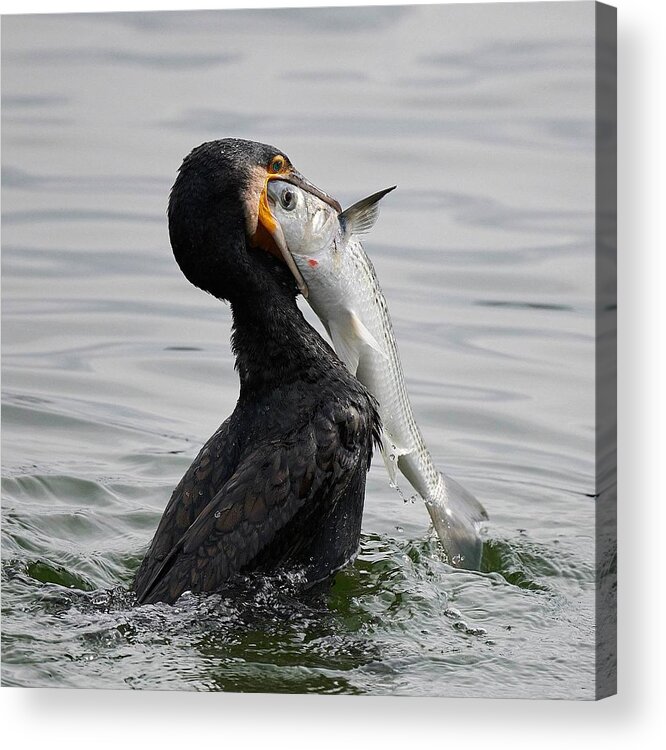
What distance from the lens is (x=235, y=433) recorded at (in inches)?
153

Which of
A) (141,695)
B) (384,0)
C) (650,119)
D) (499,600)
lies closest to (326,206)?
(384,0)

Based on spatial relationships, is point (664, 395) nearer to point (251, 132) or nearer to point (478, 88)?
point (478, 88)

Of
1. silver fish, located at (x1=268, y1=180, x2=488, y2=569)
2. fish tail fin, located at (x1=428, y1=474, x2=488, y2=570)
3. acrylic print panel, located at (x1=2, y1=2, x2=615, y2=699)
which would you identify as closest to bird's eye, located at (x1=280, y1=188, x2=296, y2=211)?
silver fish, located at (x1=268, y1=180, x2=488, y2=569)

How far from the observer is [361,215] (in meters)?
3.82

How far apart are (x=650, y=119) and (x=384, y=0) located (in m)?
0.70

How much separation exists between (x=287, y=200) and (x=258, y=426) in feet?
1.75

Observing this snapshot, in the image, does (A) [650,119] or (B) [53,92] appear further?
A: (B) [53,92]

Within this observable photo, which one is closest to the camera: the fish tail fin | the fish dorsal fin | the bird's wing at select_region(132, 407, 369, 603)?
the bird's wing at select_region(132, 407, 369, 603)

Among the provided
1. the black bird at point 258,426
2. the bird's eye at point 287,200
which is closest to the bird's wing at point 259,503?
the black bird at point 258,426

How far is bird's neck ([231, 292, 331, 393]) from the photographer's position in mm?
3822

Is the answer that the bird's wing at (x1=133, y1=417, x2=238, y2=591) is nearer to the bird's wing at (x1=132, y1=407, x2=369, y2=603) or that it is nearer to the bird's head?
the bird's wing at (x1=132, y1=407, x2=369, y2=603)

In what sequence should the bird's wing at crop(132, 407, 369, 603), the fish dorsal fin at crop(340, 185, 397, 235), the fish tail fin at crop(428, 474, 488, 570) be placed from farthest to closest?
the fish tail fin at crop(428, 474, 488, 570) < the fish dorsal fin at crop(340, 185, 397, 235) < the bird's wing at crop(132, 407, 369, 603)

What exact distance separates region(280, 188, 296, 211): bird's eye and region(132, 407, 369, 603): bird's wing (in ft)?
1.60

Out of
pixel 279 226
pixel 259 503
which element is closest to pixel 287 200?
pixel 279 226
